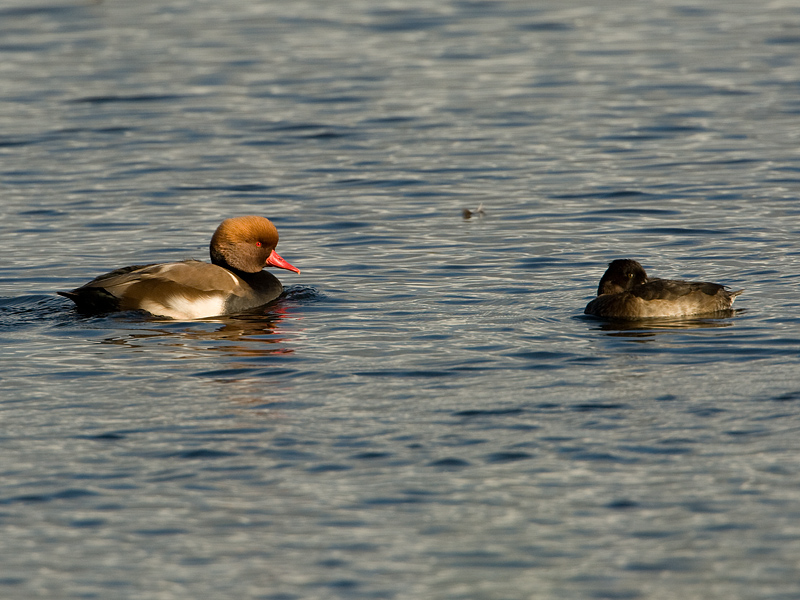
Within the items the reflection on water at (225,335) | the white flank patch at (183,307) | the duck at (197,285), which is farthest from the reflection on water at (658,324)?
the white flank patch at (183,307)

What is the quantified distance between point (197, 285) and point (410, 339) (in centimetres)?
235

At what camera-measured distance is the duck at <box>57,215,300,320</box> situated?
40.2ft

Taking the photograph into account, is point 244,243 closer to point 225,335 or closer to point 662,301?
point 225,335

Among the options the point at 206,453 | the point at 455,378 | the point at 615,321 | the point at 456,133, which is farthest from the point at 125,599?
the point at 456,133

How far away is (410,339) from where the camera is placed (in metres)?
11.3

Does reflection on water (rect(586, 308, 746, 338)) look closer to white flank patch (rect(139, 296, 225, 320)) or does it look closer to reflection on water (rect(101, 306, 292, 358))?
reflection on water (rect(101, 306, 292, 358))

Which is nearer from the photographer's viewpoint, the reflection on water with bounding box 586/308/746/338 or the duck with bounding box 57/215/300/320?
the reflection on water with bounding box 586/308/746/338

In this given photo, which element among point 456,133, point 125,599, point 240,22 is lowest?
point 125,599

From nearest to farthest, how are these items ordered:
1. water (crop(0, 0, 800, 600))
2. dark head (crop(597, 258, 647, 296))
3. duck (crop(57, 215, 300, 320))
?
water (crop(0, 0, 800, 600)) → dark head (crop(597, 258, 647, 296)) → duck (crop(57, 215, 300, 320))

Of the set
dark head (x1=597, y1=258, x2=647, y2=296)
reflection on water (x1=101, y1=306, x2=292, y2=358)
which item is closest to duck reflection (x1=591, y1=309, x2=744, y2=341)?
dark head (x1=597, y1=258, x2=647, y2=296)

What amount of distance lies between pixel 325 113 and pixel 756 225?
30.1 feet

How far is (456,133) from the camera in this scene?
20.9 m

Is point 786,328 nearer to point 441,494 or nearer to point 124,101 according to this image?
point 441,494

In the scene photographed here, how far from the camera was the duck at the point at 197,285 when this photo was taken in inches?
483
